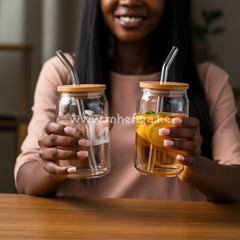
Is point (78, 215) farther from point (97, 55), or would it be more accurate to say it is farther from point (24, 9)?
point (24, 9)

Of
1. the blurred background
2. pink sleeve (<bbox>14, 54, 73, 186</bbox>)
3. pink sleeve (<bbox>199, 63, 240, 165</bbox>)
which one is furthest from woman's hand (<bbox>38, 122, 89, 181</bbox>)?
the blurred background

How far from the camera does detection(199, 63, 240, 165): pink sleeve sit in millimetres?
1115

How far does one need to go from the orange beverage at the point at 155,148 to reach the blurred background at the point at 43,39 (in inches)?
106

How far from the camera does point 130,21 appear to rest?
1.11m

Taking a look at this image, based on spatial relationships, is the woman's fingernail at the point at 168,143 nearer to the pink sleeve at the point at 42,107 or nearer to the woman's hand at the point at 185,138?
the woman's hand at the point at 185,138

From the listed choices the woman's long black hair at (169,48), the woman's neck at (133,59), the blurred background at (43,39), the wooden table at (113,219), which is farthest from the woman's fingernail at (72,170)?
the blurred background at (43,39)

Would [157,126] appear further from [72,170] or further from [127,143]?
[127,143]

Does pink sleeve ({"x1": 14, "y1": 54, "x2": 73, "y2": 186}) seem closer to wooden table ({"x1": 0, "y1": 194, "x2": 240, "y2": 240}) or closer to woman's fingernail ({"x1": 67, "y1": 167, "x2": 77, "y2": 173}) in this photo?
wooden table ({"x1": 0, "y1": 194, "x2": 240, "y2": 240})

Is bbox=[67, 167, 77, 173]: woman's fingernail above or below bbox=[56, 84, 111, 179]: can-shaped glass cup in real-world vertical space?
below

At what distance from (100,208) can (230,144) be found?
546 millimetres

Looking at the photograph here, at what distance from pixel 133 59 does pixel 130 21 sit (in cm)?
24

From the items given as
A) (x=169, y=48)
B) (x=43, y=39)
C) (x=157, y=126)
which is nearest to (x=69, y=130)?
(x=157, y=126)

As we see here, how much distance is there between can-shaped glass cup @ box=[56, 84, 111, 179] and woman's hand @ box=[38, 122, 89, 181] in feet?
0.05

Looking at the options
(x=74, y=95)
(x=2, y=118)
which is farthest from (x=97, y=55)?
(x=2, y=118)
